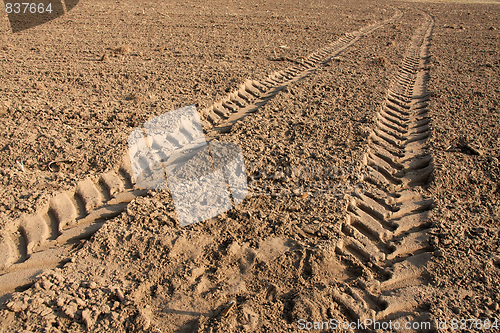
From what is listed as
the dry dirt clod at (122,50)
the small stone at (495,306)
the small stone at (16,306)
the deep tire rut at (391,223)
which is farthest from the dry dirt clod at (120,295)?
the dry dirt clod at (122,50)

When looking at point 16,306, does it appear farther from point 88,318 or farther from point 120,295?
point 120,295

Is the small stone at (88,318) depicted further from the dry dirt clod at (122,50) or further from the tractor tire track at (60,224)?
the dry dirt clod at (122,50)

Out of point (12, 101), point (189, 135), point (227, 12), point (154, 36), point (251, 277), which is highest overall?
point (227, 12)

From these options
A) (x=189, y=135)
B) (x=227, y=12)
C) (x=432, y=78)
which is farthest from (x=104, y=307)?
(x=227, y=12)

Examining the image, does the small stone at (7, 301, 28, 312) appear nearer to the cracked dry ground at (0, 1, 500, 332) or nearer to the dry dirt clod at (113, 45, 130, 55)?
the cracked dry ground at (0, 1, 500, 332)

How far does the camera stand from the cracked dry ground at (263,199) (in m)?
2.16

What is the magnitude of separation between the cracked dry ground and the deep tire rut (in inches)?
0.6

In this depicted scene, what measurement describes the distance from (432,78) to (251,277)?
5.64 metres

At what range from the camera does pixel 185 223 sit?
108 inches

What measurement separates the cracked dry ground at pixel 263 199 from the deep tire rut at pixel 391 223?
0.01 meters

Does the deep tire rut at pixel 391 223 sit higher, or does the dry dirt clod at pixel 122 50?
the dry dirt clod at pixel 122 50

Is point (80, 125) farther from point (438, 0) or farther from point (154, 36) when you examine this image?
point (438, 0)

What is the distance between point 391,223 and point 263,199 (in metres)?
1.21

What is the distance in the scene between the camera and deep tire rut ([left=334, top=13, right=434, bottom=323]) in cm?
219
